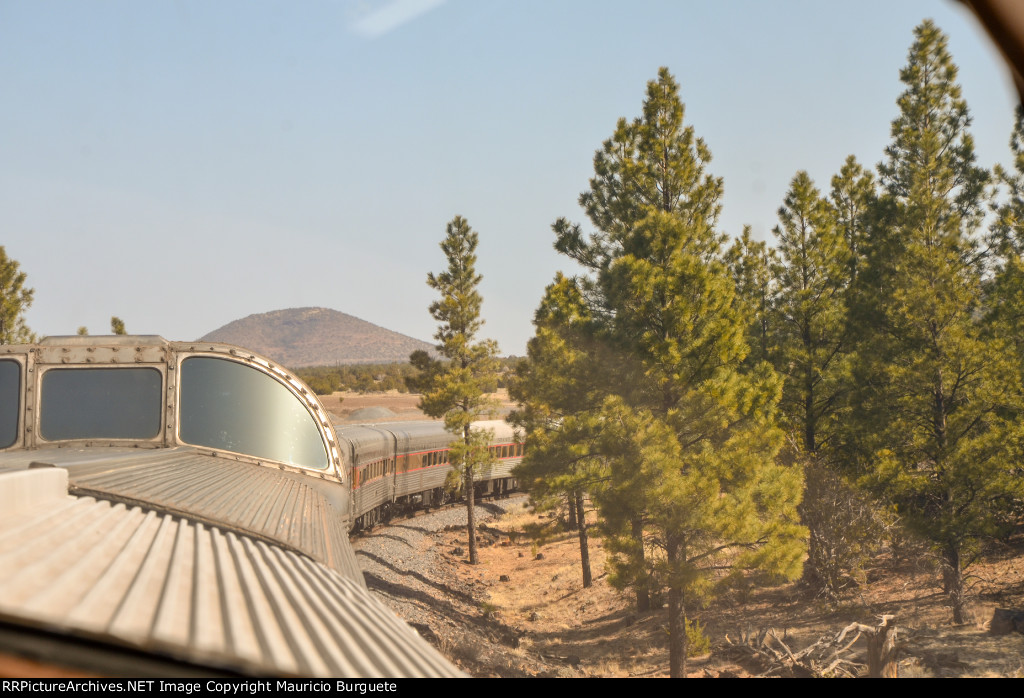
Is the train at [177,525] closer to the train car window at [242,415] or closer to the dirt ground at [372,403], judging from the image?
the train car window at [242,415]

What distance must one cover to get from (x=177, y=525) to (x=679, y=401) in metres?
12.1

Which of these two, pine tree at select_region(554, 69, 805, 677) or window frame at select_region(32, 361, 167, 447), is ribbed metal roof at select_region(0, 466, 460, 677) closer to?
window frame at select_region(32, 361, 167, 447)

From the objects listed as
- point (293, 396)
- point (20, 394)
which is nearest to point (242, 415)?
point (293, 396)

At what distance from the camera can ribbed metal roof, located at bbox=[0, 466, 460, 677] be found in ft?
5.33

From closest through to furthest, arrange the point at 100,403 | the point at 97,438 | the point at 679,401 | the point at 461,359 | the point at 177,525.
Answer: the point at 177,525
the point at 97,438
the point at 100,403
the point at 679,401
the point at 461,359

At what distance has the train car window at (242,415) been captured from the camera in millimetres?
7562

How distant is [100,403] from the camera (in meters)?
7.55

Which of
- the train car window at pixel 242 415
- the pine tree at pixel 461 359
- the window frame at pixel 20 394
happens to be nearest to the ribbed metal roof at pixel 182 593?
the train car window at pixel 242 415

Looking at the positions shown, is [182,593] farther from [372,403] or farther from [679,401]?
[372,403]

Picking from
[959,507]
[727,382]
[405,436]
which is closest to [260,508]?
[727,382]

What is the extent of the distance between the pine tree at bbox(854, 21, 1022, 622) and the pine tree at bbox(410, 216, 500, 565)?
13.4 meters

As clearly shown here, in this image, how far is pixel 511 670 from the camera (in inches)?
558

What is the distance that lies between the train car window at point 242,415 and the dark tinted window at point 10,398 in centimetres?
154
